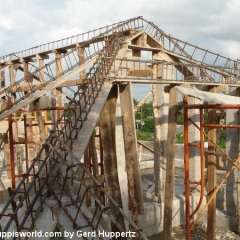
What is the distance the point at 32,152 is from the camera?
16078 millimetres

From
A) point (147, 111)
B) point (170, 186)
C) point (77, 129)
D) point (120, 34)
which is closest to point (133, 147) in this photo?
point (170, 186)

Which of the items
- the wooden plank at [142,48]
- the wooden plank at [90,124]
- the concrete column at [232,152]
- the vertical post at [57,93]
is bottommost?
the concrete column at [232,152]

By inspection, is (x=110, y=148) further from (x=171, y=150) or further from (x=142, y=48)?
(x=142, y=48)

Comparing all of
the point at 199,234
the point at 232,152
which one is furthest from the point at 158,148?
the point at 199,234

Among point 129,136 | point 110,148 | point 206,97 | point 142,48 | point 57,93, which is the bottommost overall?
point 110,148

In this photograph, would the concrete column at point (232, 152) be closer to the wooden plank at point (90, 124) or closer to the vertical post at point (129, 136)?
the vertical post at point (129, 136)

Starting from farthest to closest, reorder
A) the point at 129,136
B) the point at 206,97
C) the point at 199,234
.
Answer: the point at 199,234 < the point at 129,136 < the point at 206,97

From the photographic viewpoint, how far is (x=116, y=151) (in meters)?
8.41

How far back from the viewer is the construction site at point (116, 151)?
12.4 ft

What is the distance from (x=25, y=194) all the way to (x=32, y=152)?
42.7 feet

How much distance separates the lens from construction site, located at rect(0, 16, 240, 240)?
3768 mm

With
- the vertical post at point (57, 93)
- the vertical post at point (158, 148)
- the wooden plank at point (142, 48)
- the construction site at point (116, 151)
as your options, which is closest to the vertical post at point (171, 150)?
the construction site at point (116, 151)

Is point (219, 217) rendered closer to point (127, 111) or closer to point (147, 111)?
point (127, 111)

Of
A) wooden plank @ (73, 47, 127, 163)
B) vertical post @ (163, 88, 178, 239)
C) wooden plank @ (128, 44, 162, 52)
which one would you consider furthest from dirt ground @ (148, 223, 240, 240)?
wooden plank @ (128, 44, 162, 52)
